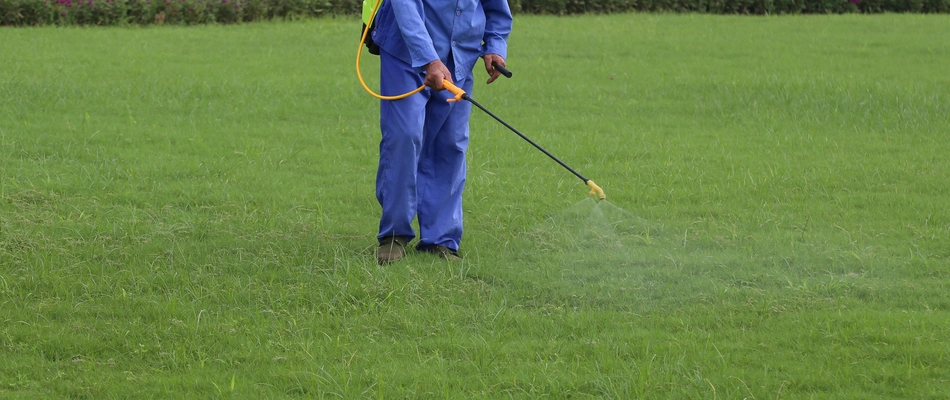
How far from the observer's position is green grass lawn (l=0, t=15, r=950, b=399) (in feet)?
12.5

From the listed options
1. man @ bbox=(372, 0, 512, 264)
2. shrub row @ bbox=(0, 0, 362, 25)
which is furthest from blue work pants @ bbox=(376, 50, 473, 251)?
shrub row @ bbox=(0, 0, 362, 25)

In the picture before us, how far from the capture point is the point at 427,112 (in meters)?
5.09

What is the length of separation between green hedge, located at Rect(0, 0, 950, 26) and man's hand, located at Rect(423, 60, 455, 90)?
33.1ft

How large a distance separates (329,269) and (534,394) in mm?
1473

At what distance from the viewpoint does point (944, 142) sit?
787 cm

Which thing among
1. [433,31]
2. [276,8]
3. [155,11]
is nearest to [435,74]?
[433,31]

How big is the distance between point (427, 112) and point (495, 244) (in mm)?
754

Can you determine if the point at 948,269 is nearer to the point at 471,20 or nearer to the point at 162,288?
the point at 471,20

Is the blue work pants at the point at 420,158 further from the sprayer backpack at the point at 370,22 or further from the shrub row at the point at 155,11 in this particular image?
the shrub row at the point at 155,11

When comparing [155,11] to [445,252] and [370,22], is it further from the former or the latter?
[445,252]

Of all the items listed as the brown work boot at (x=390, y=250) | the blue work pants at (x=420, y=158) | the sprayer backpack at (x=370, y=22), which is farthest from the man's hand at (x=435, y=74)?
the brown work boot at (x=390, y=250)

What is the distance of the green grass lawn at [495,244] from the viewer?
3812 millimetres

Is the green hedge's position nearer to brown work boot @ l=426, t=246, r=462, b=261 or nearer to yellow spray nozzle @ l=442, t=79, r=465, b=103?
brown work boot @ l=426, t=246, r=462, b=261

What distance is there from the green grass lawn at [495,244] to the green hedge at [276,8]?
3.21 metres
